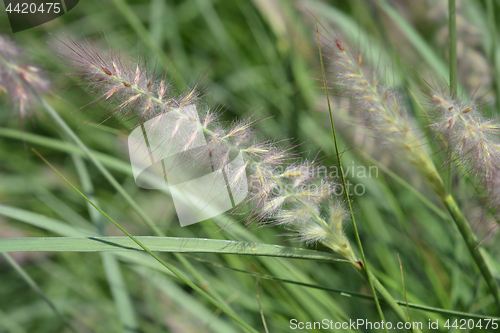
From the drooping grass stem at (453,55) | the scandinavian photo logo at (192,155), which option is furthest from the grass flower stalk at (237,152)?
the drooping grass stem at (453,55)

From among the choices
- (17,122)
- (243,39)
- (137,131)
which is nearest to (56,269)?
(17,122)

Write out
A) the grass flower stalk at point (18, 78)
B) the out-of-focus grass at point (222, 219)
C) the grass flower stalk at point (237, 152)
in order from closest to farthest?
1. the grass flower stalk at point (237, 152)
2. the grass flower stalk at point (18, 78)
3. the out-of-focus grass at point (222, 219)

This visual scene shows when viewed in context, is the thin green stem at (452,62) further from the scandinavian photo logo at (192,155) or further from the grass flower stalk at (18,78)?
the grass flower stalk at (18,78)

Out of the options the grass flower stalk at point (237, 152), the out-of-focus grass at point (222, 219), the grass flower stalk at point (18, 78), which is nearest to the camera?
the grass flower stalk at point (237, 152)

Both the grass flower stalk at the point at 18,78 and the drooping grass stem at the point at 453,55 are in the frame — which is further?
the grass flower stalk at the point at 18,78

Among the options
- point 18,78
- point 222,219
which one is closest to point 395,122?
point 222,219

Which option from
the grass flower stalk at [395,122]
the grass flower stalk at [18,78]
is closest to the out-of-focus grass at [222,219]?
the grass flower stalk at [18,78]

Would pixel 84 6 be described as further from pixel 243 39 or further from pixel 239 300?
pixel 239 300

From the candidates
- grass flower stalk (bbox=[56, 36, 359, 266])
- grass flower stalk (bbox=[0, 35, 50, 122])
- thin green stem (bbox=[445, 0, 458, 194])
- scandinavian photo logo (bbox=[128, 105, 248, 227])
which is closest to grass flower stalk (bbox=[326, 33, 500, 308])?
thin green stem (bbox=[445, 0, 458, 194])

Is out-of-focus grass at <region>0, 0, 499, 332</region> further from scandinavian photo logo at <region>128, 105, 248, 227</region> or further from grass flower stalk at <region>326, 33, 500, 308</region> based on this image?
grass flower stalk at <region>326, 33, 500, 308</region>

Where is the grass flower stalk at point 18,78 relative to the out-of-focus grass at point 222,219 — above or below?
above
